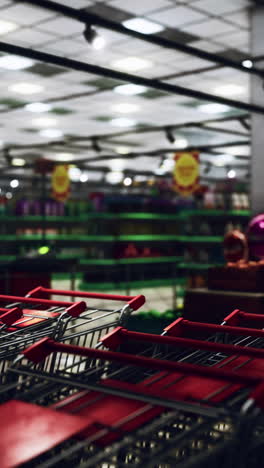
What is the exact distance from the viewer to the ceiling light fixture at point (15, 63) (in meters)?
8.79

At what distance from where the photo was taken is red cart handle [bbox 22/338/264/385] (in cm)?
168

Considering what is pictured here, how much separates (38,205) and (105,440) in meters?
14.8

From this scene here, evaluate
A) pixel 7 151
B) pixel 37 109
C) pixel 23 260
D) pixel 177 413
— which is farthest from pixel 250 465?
pixel 7 151

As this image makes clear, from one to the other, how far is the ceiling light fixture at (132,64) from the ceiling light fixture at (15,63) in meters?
1.25

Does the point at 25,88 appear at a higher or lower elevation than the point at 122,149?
higher

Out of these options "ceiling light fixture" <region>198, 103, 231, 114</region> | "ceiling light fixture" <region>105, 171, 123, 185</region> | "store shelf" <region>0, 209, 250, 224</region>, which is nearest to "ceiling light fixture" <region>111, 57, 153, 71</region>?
"ceiling light fixture" <region>198, 103, 231, 114</region>

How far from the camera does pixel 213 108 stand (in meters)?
11.9

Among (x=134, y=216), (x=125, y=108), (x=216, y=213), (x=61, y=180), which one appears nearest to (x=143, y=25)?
(x=125, y=108)

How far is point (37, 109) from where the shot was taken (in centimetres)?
1212

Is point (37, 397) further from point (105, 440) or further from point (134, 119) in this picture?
point (134, 119)

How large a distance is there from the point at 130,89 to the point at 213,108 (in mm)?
2235

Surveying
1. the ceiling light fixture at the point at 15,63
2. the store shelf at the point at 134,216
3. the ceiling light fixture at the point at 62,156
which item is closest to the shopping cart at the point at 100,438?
the ceiling light fixture at the point at 15,63

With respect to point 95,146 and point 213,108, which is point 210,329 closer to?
point 213,108

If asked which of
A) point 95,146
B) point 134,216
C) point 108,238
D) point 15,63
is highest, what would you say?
point 15,63
